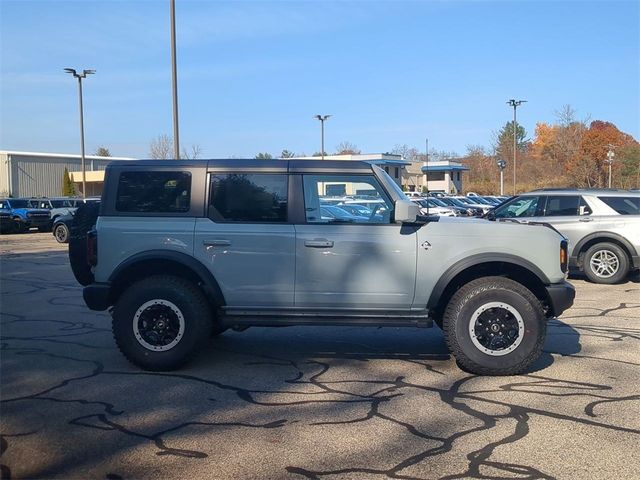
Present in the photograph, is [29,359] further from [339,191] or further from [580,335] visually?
[580,335]

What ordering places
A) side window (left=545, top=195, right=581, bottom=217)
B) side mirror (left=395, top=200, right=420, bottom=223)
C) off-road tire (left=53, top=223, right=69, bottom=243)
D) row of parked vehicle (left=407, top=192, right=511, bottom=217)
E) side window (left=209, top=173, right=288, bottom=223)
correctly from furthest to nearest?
row of parked vehicle (left=407, top=192, right=511, bottom=217), off-road tire (left=53, top=223, right=69, bottom=243), side window (left=545, top=195, right=581, bottom=217), side window (left=209, top=173, right=288, bottom=223), side mirror (left=395, top=200, right=420, bottom=223)

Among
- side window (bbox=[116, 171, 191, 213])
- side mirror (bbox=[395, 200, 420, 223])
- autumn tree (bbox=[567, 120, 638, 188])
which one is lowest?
side mirror (bbox=[395, 200, 420, 223])

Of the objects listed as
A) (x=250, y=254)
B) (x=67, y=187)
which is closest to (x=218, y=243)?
(x=250, y=254)

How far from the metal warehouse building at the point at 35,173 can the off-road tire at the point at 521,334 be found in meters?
55.2

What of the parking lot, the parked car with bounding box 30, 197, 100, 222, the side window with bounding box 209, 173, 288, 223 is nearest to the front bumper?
the parking lot

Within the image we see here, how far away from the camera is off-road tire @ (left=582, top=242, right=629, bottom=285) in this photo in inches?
480

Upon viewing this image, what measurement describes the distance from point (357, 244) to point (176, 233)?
1749 mm

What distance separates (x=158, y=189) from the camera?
6418mm

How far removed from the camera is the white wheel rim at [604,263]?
12289 mm

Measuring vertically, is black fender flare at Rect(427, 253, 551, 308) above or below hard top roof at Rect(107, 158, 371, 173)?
below

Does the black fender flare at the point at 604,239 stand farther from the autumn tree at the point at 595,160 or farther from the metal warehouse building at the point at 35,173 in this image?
the metal warehouse building at the point at 35,173

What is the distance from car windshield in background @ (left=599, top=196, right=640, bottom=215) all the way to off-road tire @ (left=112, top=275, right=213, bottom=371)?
30.5ft

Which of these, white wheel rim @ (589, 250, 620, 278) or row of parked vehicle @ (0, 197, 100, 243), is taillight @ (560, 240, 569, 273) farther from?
row of parked vehicle @ (0, 197, 100, 243)

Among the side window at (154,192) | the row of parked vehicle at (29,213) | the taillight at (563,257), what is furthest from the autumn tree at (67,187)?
the taillight at (563,257)
